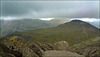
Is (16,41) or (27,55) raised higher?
(16,41)

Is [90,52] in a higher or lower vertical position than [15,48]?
lower

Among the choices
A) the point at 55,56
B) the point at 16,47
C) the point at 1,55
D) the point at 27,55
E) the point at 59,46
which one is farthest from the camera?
the point at 59,46

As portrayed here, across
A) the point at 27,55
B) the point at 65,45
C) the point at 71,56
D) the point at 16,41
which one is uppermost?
→ the point at 16,41

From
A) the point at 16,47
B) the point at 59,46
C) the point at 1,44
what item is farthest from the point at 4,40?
the point at 59,46

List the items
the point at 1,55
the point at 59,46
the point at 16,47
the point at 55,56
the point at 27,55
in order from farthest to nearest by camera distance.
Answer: the point at 59,46
the point at 55,56
the point at 16,47
the point at 27,55
the point at 1,55

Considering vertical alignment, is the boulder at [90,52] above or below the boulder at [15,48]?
below

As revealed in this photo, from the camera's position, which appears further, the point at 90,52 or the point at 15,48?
the point at 90,52

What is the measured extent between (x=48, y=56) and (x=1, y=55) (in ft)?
37.0

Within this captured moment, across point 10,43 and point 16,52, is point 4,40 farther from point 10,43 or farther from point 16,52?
point 16,52

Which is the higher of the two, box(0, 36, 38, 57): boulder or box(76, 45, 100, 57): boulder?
box(0, 36, 38, 57): boulder

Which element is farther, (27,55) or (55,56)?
(55,56)

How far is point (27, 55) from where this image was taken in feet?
61.9

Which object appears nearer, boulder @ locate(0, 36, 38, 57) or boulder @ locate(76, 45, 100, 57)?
boulder @ locate(0, 36, 38, 57)

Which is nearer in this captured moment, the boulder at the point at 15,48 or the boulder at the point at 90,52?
the boulder at the point at 15,48
